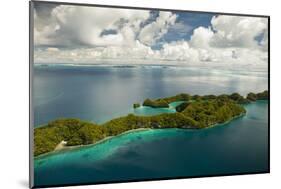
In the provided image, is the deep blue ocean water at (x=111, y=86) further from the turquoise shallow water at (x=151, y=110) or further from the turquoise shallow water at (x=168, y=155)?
the turquoise shallow water at (x=168, y=155)

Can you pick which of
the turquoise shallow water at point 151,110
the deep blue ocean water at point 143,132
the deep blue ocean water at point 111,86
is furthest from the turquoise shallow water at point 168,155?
the deep blue ocean water at point 111,86

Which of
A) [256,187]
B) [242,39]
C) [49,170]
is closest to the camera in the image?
[49,170]

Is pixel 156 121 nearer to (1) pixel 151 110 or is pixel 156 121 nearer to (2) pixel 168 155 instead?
(1) pixel 151 110

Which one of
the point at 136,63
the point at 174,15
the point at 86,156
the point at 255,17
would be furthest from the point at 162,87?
the point at 255,17

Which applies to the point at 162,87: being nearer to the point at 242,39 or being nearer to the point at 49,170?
the point at 242,39

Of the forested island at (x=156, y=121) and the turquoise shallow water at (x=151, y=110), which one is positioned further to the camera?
the turquoise shallow water at (x=151, y=110)

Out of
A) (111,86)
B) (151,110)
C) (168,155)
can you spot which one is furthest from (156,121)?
(111,86)

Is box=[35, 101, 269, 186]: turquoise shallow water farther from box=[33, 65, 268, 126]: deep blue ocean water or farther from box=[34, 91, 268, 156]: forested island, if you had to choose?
box=[33, 65, 268, 126]: deep blue ocean water

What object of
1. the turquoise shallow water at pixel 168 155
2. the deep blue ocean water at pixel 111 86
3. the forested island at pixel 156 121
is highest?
the deep blue ocean water at pixel 111 86
